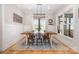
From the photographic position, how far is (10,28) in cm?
364

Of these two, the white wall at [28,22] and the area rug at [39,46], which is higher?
the white wall at [28,22]

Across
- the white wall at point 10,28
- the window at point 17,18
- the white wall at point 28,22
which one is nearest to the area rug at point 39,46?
the white wall at point 10,28

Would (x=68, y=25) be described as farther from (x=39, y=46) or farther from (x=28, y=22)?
(x=28, y=22)

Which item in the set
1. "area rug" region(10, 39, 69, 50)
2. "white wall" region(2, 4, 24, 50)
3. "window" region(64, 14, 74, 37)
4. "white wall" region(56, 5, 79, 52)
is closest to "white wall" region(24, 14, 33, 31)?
"white wall" region(2, 4, 24, 50)

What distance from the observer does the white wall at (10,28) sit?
351 cm

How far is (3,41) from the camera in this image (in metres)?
3.64

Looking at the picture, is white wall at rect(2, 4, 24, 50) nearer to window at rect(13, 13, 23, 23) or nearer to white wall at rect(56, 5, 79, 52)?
window at rect(13, 13, 23, 23)

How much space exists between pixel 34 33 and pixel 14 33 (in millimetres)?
587

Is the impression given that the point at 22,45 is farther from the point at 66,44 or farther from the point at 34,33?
the point at 66,44

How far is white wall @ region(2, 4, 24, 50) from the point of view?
351cm

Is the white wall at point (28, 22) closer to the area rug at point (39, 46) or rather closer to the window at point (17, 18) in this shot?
the window at point (17, 18)

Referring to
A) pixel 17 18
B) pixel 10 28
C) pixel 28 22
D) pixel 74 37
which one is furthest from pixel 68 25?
pixel 10 28

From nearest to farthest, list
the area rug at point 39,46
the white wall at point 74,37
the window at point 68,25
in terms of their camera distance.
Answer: the white wall at point 74,37 < the area rug at point 39,46 < the window at point 68,25
